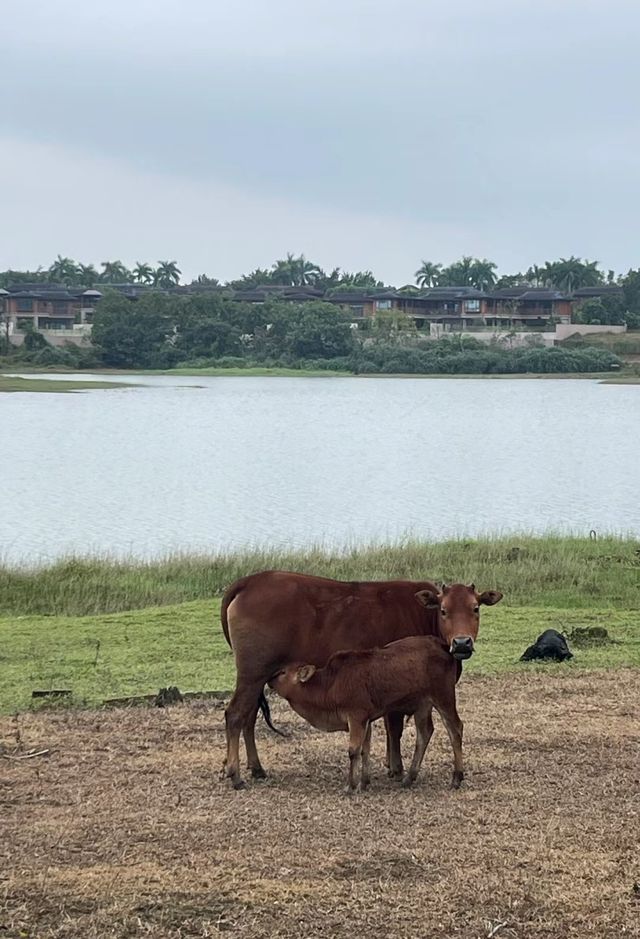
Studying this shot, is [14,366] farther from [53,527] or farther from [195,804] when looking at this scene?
[195,804]

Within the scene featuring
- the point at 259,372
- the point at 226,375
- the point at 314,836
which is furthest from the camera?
the point at 226,375

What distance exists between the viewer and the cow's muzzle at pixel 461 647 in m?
7.52

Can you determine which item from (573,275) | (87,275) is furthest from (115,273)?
(573,275)

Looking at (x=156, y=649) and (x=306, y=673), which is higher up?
(x=306, y=673)

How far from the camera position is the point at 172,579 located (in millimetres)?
18062

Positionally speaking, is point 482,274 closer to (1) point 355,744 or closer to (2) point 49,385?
(2) point 49,385

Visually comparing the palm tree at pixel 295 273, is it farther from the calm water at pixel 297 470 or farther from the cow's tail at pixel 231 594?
the cow's tail at pixel 231 594

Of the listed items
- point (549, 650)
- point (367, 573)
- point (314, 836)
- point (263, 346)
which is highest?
point (263, 346)

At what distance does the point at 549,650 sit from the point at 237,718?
430 centimetres

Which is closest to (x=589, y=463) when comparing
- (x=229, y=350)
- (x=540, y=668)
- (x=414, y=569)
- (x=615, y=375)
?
(x=414, y=569)

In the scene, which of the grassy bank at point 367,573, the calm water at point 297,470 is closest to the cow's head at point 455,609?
the grassy bank at point 367,573

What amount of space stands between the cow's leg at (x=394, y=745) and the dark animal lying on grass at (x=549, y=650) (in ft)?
12.3

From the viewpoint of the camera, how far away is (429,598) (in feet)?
25.9

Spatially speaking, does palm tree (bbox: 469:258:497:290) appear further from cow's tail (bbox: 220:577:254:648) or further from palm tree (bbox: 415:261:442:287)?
cow's tail (bbox: 220:577:254:648)
